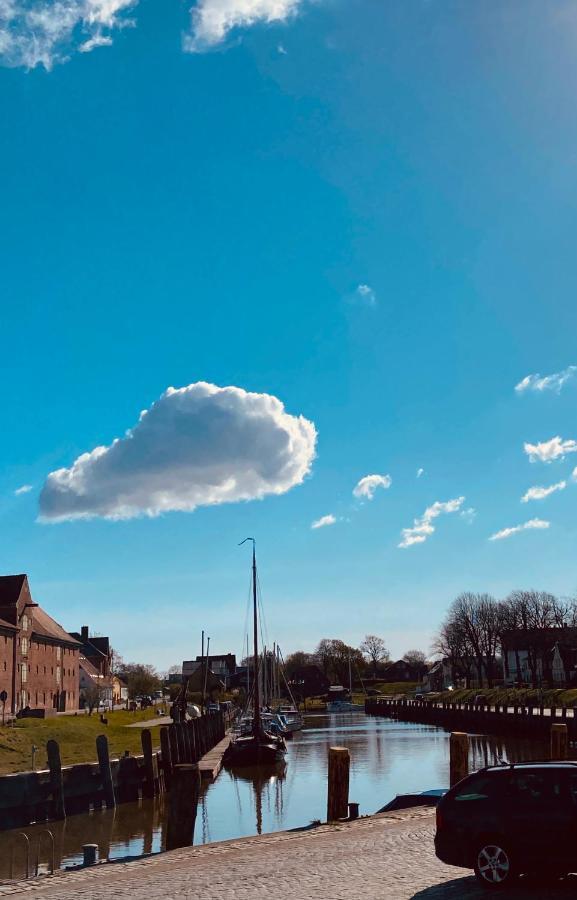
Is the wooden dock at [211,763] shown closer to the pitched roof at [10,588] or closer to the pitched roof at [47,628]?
the pitched roof at [10,588]

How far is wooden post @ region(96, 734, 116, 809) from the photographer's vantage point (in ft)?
117

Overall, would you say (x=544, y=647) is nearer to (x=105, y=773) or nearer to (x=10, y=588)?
(x=10, y=588)

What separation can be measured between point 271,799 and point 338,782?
22274 mm

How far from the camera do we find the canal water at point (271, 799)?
2862 cm

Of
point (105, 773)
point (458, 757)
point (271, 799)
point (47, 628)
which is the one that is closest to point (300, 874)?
point (458, 757)

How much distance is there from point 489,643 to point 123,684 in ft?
292

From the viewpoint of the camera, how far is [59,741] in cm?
4972

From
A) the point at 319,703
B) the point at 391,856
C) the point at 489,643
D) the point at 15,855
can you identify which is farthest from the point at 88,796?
the point at 319,703

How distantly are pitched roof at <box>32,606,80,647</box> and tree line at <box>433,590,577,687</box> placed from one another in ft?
204

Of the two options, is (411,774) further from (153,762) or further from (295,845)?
(295,845)

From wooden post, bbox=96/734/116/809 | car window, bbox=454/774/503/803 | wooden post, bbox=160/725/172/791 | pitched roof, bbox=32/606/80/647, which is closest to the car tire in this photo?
car window, bbox=454/774/503/803

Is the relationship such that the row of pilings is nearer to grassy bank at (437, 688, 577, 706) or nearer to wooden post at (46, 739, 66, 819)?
grassy bank at (437, 688, 577, 706)

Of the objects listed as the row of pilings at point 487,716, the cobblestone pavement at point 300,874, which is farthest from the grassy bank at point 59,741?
the row of pilings at point 487,716

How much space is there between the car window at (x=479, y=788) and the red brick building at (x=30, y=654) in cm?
6800
